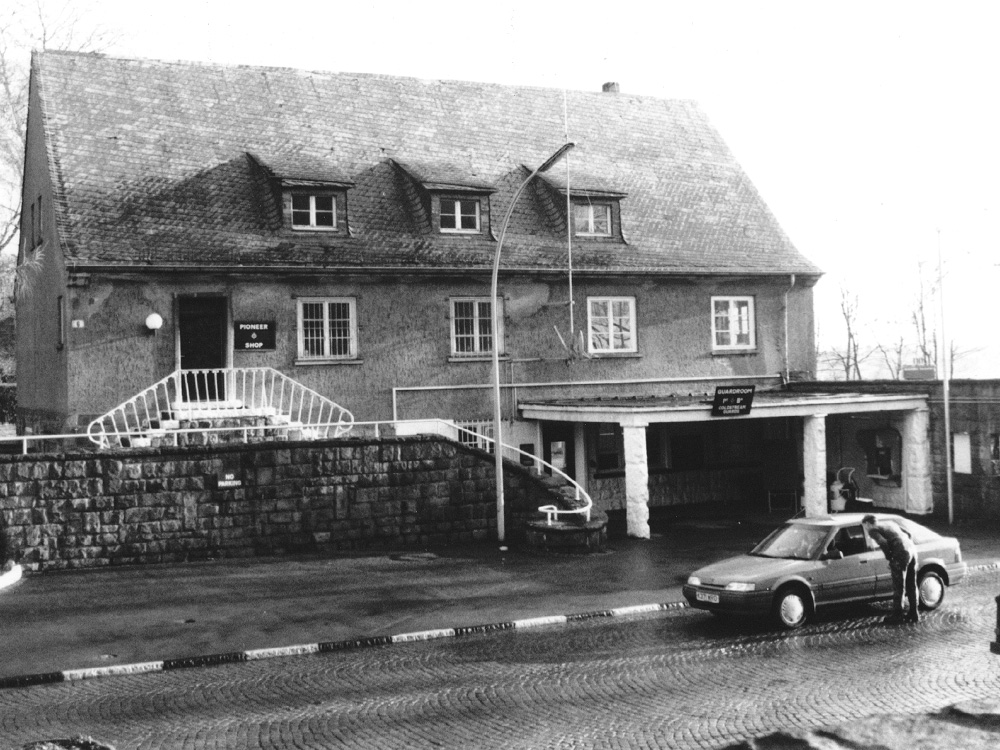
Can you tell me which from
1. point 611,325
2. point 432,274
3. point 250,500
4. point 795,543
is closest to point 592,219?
point 611,325

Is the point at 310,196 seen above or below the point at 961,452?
above

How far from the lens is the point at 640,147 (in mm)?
31719

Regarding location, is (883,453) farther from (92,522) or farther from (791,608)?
(92,522)

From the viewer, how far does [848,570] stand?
48.8 feet

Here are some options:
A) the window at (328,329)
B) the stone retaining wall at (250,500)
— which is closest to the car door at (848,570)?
the stone retaining wall at (250,500)

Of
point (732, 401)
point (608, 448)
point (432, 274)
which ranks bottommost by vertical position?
point (608, 448)

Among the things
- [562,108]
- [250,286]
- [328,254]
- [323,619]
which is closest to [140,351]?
[250,286]

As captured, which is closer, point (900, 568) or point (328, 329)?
point (900, 568)

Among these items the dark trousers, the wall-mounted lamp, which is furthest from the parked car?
the wall-mounted lamp

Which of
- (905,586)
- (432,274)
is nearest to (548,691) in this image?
(905,586)

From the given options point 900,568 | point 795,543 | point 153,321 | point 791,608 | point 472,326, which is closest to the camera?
point 791,608

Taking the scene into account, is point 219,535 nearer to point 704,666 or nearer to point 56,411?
point 56,411

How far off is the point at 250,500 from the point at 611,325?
11.1 metres

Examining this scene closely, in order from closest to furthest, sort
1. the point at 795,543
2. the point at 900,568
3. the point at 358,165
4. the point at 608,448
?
1. the point at 900,568
2. the point at 795,543
3. the point at 358,165
4. the point at 608,448
